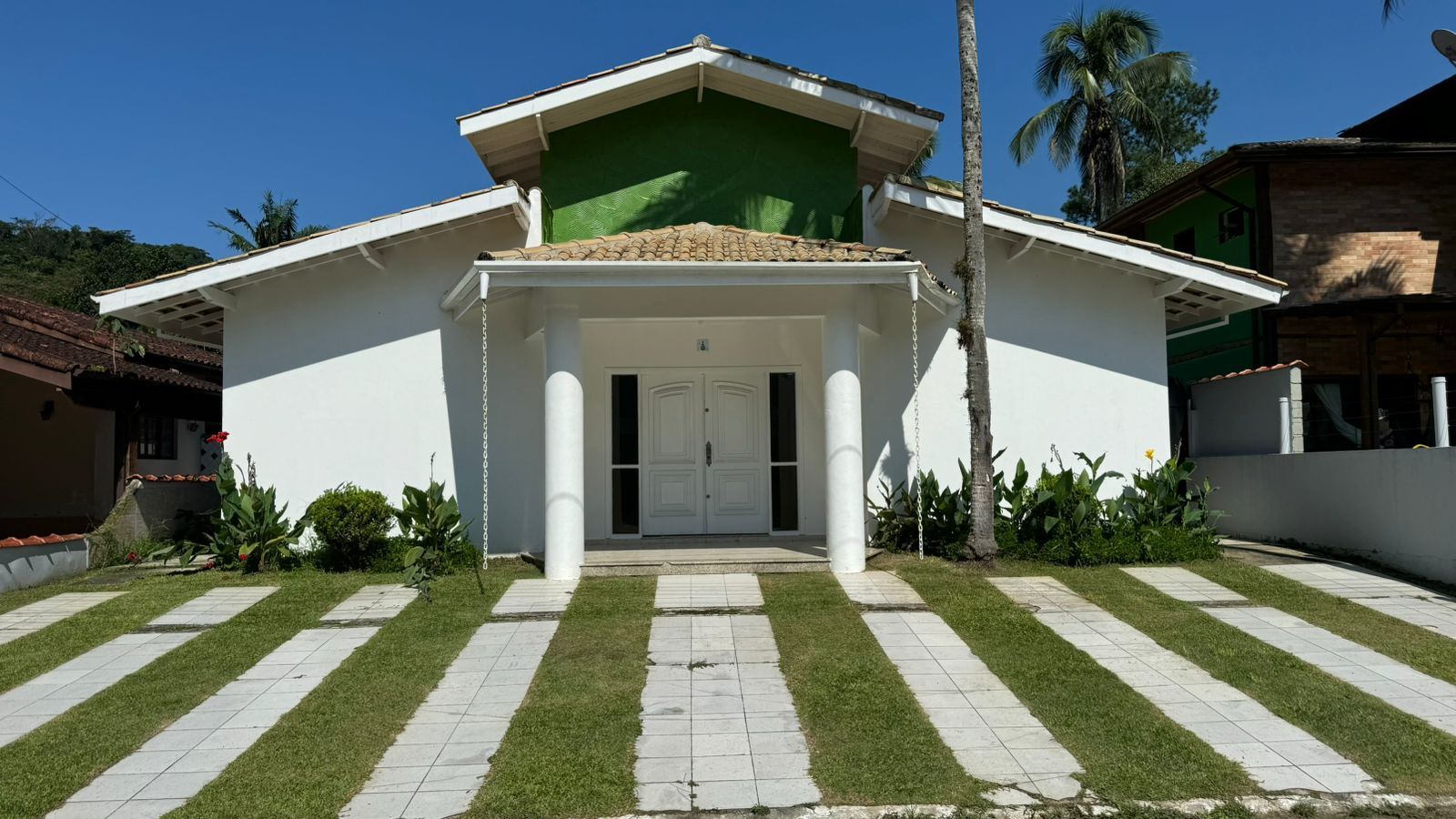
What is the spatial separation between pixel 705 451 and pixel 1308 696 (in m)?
7.83

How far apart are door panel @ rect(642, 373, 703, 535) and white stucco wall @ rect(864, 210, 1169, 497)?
2320mm

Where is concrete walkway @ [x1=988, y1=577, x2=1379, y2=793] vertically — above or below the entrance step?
below

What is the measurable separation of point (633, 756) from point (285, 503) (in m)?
8.11

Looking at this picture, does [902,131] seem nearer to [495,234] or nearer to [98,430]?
[495,234]

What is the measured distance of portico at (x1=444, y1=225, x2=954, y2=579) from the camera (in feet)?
32.7

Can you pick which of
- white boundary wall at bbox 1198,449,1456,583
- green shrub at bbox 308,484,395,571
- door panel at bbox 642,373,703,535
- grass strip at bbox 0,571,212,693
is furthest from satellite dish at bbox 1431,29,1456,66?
grass strip at bbox 0,571,212,693

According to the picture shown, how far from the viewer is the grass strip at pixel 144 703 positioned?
5117 mm

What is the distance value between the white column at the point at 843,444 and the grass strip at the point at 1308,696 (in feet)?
8.11

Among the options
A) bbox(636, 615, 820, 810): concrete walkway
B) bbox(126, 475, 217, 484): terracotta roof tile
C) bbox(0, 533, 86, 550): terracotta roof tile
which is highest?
bbox(126, 475, 217, 484): terracotta roof tile

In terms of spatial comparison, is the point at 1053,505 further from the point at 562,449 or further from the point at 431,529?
the point at 431,529

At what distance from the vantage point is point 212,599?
9500 mm

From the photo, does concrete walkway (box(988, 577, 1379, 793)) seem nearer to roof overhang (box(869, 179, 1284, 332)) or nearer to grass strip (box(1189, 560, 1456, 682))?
grass strip (box(1189, 560, 1456, 682))

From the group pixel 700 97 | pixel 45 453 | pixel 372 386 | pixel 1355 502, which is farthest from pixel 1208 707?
pixel 45 453

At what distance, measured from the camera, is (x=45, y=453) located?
1648 centimetres
